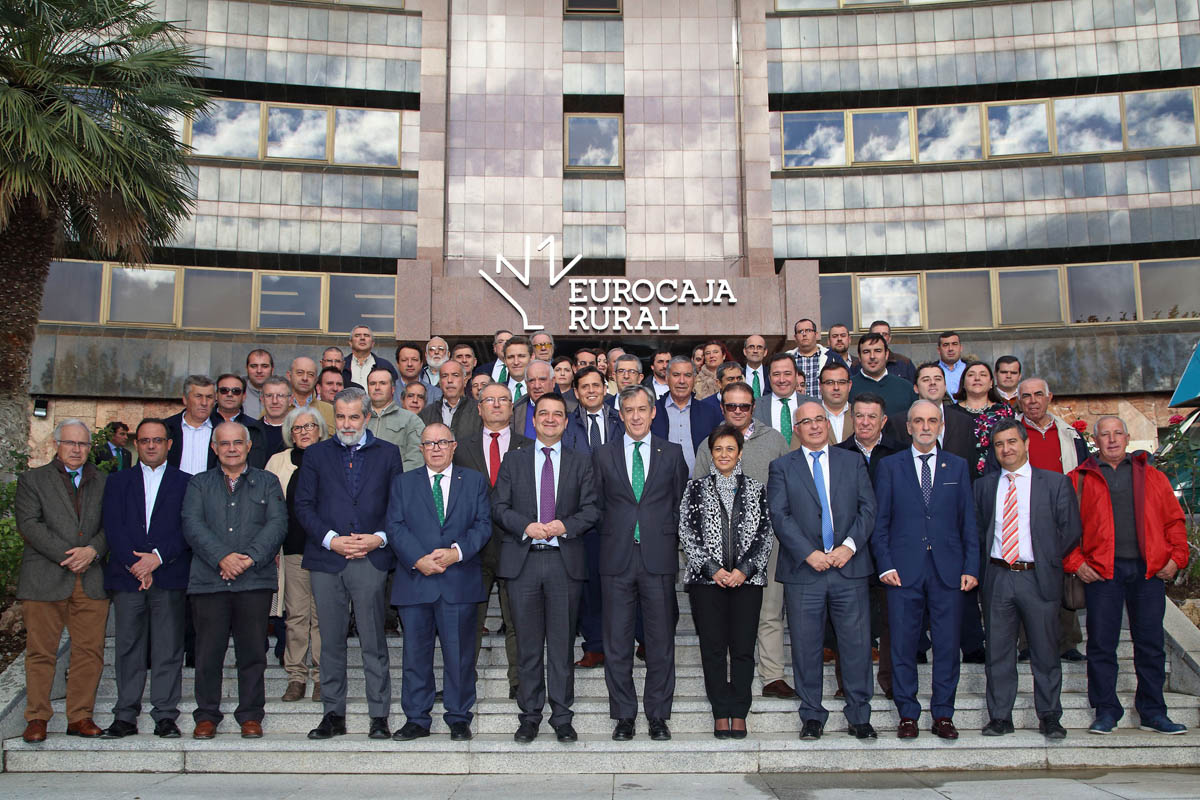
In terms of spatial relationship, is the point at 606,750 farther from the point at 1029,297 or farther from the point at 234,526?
the point at 1029,297

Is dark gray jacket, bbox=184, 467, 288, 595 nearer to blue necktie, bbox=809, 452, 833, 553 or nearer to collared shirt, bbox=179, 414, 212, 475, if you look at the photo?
collared shirt, bbox=179, 414, 212, 475

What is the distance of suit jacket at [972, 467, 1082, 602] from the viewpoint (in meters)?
7.05

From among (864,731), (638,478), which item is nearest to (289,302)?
(638,478)

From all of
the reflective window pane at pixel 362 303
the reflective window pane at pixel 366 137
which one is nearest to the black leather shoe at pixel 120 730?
the reflective window pane at pixel 362 303

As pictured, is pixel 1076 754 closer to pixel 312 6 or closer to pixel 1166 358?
pixel 1166 358

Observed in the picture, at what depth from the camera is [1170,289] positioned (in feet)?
70.6

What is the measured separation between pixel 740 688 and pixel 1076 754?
2432mm

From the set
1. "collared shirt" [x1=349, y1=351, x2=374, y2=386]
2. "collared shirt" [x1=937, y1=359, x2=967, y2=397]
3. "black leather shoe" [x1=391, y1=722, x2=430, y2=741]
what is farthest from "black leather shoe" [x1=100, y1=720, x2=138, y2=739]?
"collared shirt" [x1=937, y1=359, x2=967, y2=397]

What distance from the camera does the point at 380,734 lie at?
7.04m

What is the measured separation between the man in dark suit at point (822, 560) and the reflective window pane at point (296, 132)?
59.0 feet

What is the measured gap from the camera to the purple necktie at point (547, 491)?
24.0 feet

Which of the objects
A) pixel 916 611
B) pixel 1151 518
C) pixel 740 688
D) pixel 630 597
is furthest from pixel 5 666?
pixel 1151 518

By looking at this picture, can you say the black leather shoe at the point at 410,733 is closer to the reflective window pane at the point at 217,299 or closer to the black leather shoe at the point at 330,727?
the black leather shoe at the point at 330,727

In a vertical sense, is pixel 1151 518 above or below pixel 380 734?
above
